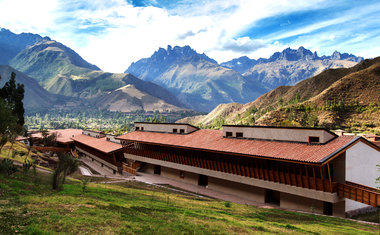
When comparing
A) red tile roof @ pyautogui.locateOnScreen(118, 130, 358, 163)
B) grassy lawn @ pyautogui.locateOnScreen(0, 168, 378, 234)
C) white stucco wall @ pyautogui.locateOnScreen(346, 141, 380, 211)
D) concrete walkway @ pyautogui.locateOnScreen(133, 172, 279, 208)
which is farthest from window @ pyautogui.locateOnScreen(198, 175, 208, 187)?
grassy lawn @ pyautogui.locateOnScreen(0, 168, 378, 234)

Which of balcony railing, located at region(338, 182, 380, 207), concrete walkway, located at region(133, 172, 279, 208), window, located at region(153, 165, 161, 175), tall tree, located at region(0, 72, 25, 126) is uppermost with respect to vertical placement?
tall tree, located at region(0, 72, 25, 126)

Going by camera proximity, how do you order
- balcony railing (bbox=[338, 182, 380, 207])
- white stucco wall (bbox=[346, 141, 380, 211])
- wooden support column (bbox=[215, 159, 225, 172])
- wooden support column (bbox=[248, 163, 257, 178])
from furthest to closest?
wooden support column (bbox=[215, 159, 225, 172])
wooden support column (bbox=[248, 163, 257, 178])
white stucco wall (bbox=[346, 141, 380, 211])
balcony railing (bbox=[338, 182, 380, 207])

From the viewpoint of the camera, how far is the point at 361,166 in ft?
81.6

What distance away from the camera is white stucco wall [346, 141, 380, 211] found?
23.6m

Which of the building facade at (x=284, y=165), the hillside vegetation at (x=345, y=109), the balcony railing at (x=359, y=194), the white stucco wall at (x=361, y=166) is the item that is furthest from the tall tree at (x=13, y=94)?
the hillside vegetation at (x=345, y=109)

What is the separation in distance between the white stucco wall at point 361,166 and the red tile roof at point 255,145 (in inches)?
52.6

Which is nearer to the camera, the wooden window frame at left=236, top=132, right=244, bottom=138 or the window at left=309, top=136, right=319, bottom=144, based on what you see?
the window at left=309, top=136, right=319, bottom=144

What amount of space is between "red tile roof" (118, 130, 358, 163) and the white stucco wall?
134cm

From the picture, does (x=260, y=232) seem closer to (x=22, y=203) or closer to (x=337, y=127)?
(x=22, y=203)

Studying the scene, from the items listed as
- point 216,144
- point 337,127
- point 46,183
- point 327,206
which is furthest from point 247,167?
point 337,127

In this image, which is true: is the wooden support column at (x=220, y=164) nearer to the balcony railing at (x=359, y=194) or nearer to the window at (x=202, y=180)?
the window at (x=202, y=180)

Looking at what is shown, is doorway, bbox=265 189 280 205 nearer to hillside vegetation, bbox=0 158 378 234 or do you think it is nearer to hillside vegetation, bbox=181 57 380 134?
hillside vegetation, bbox=0 158 378 234

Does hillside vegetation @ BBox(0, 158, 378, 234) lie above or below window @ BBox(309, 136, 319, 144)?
below

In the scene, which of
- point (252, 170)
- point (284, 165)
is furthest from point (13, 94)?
point (284, 165)
